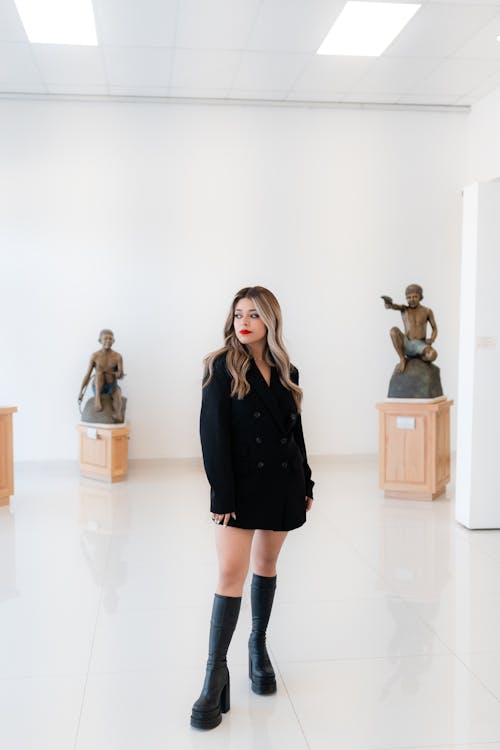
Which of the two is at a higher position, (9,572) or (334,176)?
(334,176)

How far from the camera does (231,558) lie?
3.28m

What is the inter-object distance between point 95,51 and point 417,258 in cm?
425

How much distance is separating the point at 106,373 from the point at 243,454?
575cm

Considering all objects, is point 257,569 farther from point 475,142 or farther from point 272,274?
point 475,142

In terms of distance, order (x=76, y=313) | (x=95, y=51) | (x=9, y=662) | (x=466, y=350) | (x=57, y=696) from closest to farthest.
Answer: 1. (x=57, y=696)
2. (x=9, y=662)
3. (x=466, y=350)
4. (x=95, y=51)
5. (x=76, y=313)

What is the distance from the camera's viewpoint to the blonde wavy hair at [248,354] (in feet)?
10.8

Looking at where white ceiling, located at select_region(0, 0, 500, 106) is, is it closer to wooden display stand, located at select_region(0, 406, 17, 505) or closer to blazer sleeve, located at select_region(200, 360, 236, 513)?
wooden display stand, located at select_region(0, 406, 17, 505)

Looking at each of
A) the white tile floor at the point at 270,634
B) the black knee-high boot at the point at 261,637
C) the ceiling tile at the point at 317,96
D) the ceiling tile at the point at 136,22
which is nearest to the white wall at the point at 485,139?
the ceiling tile at the point at 317,96

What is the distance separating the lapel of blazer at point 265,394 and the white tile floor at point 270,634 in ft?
3.93

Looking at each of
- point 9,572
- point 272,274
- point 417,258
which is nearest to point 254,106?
point 272,274

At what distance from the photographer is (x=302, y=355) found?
9.66 meters

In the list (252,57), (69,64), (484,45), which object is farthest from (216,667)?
(69,64)

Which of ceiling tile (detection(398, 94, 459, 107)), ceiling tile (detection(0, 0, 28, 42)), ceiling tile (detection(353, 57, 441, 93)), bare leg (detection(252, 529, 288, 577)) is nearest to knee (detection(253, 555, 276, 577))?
bare leg (detection(252, 529, 288, 577))

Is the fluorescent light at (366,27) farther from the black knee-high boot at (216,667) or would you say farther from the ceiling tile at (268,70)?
the black knee-high boot at (216,667)
